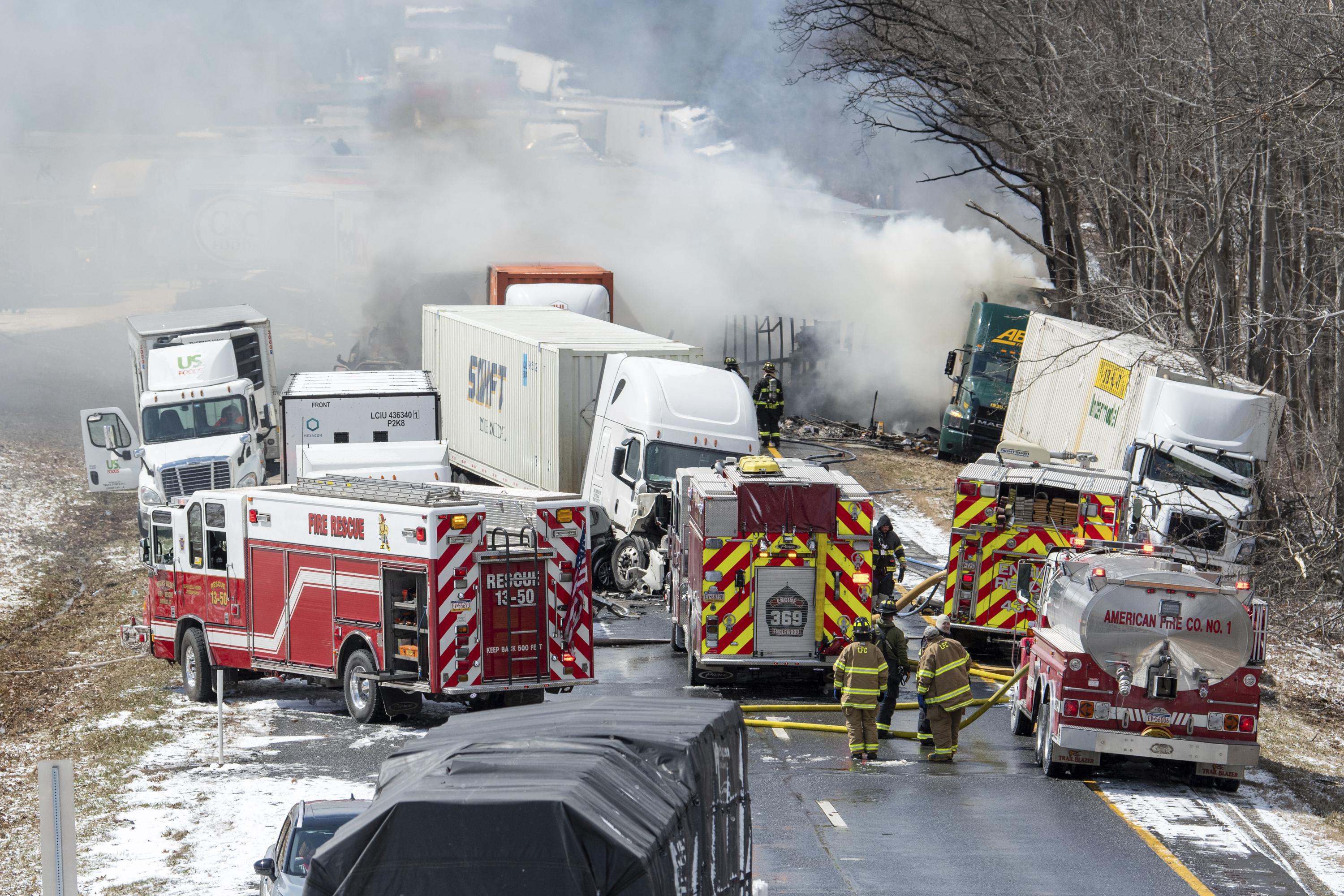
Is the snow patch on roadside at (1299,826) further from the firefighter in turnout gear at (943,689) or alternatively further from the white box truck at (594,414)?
the white box truck at (594,414)

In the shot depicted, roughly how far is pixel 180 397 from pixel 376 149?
41613 millimetres

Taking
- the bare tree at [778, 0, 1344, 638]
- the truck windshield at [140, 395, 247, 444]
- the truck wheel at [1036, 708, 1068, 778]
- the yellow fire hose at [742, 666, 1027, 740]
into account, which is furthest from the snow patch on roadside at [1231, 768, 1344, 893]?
the truck windshield at [140, 395, 247, 444]

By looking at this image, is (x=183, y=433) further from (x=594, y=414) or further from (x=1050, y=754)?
(x=1050, y=754)

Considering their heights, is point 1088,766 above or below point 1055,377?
below

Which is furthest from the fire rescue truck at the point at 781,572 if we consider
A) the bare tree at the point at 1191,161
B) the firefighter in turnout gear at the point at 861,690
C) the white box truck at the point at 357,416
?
the white box truck at the point at 357,416

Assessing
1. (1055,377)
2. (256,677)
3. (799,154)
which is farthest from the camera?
(799,154)

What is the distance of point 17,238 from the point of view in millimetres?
69125

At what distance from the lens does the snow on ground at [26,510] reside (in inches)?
964

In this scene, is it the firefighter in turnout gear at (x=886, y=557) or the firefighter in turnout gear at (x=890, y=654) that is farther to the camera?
the firefighter in turnout gear at (x=886, y=557)

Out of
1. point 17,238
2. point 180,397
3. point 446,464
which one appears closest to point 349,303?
point 17,238

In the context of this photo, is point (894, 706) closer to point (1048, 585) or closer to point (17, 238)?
point (1048, 585)

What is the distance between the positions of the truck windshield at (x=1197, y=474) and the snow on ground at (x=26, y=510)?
17103mm

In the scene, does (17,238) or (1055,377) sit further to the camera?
Answer: (17,238)

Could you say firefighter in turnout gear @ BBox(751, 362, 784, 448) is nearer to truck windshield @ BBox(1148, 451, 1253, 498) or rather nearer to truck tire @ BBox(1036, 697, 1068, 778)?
truck windshield @ BBox(1148, 451, 1253, 498)
